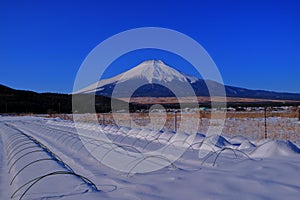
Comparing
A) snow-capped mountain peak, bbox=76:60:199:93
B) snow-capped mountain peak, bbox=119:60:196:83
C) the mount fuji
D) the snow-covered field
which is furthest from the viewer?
snow-capped mountain peak, bbox=119:60:196:83

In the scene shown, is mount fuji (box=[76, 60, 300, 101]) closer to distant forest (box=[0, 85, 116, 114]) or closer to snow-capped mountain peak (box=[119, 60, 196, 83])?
snow-capped mountain peak (box=[119, 60, 196, 83])

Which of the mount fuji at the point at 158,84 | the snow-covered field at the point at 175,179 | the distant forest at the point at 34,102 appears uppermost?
the mount fuji at the point at 158,84

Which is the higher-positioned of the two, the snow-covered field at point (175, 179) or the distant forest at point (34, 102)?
the distant forest at point (34, 102)

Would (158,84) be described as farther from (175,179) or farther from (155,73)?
(175,179)

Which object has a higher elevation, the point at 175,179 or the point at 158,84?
the point at 158,84

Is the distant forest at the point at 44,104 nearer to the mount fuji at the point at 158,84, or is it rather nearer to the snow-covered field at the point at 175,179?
the snow-covered field at the point at 175,179

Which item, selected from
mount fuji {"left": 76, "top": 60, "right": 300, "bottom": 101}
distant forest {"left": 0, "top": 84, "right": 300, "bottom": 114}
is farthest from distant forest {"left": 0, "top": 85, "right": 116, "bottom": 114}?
mount fuji {"left": 76, "top": 60, "right": 300, "bottom": 101}

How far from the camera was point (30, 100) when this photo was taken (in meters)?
67.1

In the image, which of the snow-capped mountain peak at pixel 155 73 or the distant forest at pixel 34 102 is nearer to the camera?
the distant forest at pixel 34 102

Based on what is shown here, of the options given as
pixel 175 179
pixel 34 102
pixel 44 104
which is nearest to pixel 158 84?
pixel 34 102

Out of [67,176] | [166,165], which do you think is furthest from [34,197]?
[166,165]

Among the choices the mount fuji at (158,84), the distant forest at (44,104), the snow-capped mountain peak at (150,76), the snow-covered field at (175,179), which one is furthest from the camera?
the snow-capped mountain peak at (150,76)

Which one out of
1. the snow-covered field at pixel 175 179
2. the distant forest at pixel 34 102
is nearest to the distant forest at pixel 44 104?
the distant forest at pixel 34 102

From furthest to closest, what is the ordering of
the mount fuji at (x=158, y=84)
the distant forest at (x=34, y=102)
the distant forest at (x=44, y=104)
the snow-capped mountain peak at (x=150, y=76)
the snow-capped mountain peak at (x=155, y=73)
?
the snow-capped mountain peak at (x=155, y=73) < the snow-capped mountain peak at (x=150, y=76) < the mount fuji at (x=158, y=84) < the distant forest at (x=34, y=102) < the distant forest at (x=44, y=104)
